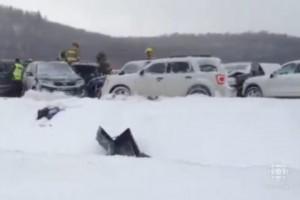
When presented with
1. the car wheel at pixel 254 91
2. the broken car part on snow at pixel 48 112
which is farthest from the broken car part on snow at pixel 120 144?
the car wheel at pixel 254 91

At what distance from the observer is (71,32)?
178 feet

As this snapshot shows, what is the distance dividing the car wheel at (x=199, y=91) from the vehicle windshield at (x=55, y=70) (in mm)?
5034

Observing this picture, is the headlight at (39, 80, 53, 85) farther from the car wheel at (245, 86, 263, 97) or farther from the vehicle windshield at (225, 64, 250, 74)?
the vehicle windshield at (225, 64, 250, 74)

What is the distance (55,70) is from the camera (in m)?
20.6

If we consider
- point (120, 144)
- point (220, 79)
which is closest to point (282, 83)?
point (220, 79)

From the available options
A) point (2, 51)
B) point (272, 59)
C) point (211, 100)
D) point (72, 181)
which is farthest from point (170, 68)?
point (2, 51)

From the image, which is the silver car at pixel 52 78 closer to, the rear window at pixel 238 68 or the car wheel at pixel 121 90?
the car wheel at pixel 121 90

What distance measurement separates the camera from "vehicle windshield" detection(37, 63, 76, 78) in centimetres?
2020

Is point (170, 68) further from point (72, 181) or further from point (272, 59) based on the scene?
point (272, 59)

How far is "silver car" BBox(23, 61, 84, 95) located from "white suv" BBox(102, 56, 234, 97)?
6.17ft

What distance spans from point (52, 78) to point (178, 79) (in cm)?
475

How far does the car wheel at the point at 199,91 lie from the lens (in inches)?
670

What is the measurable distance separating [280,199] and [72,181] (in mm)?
2623

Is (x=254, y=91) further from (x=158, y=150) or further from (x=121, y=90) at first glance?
(x=158, y=150)
